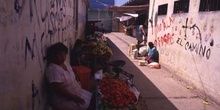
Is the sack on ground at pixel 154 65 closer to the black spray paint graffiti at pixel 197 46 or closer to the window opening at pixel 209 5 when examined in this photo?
the black spray paint graffiti at pixel 197 46

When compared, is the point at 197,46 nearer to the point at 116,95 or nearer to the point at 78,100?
the point at 116,95

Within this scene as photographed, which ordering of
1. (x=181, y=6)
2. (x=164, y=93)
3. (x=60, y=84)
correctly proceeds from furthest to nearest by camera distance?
(x=181, y=6)
(x=164, y=93)
(x=60, y=84)

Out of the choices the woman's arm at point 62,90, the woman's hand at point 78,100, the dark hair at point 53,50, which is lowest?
the woman's hand at point 78,100

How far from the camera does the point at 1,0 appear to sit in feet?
5.27

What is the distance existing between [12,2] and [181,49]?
6.59 meters

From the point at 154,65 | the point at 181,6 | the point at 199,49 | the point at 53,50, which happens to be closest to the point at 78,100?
the point at 53,50

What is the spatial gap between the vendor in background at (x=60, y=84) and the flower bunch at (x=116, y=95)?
0.38 m

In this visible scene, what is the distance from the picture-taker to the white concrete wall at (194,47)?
559 cm

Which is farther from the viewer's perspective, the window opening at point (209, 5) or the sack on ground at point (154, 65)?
the sack on ground at point (154, 65)

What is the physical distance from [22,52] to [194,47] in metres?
5.47

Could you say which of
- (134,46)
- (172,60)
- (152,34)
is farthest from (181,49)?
(134,46)

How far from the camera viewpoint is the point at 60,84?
310 cm

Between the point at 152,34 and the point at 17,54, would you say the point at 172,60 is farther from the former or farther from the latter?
the point at 17,54

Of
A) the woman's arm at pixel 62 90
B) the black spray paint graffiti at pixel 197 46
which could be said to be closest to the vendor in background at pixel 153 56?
the black spray paint graffiti at pixel 197 46
